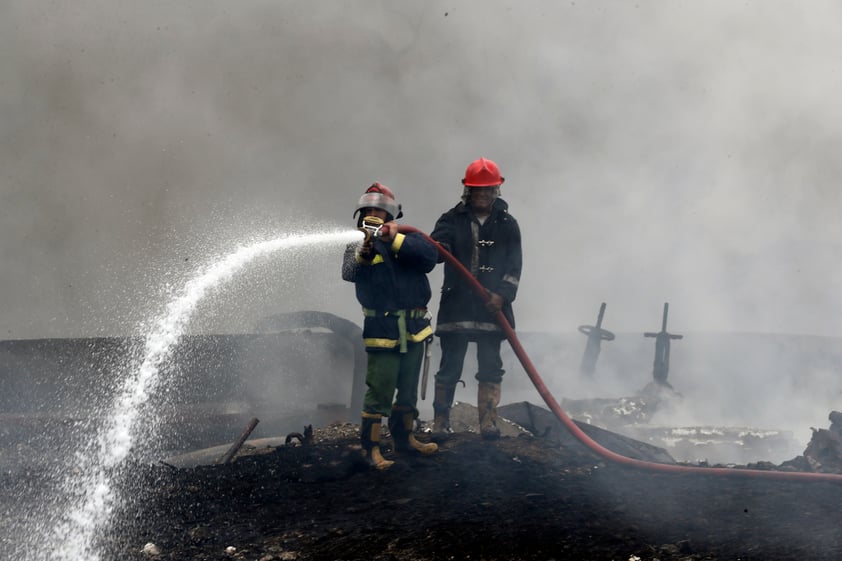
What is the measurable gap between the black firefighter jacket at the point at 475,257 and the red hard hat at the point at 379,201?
1.00 m

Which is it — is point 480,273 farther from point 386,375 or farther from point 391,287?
point 386,375

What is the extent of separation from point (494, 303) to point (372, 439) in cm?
162

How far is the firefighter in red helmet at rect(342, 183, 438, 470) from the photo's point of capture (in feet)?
18.8

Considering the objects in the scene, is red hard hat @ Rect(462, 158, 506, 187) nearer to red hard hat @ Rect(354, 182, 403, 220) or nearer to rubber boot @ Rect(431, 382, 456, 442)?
red hard hat @ Rect(354, 182, 403, 220)

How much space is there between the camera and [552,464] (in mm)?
6004

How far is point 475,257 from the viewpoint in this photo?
6855 mm

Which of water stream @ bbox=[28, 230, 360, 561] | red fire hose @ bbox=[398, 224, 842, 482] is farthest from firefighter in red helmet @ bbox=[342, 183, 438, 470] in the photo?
water stream @ bbox=[28, 230, 360, 561]

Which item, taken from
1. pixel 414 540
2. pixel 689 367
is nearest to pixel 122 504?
pixel 414 540

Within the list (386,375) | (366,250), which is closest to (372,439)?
(386,375)

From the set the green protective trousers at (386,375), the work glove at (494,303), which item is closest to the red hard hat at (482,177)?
the work glove at (494,303)

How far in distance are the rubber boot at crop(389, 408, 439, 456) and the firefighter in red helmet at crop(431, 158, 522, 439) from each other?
561mm

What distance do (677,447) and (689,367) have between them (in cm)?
1518

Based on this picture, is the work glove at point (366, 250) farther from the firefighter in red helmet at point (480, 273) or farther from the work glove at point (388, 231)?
the firefighter in red helmet at point (480, 273)

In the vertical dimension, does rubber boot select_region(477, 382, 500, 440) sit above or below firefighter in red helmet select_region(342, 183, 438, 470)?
below
